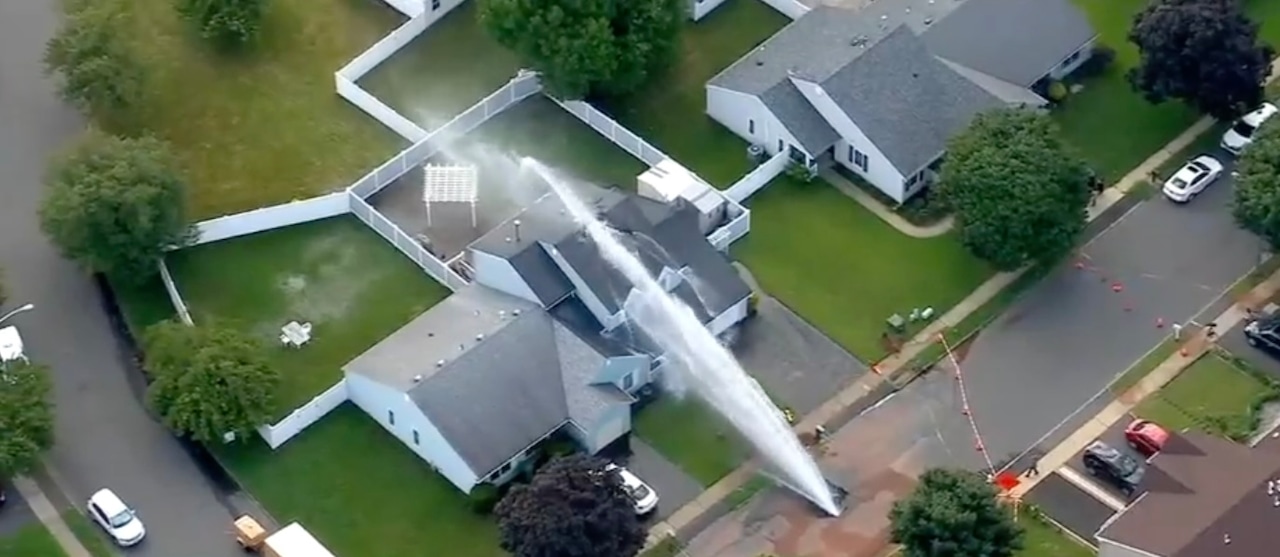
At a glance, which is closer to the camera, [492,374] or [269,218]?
[492,374]

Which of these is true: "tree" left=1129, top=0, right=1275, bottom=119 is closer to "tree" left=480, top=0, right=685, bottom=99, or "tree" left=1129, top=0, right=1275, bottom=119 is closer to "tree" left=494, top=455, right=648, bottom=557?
"tree" left=480, top=0, right=685, bottom=99

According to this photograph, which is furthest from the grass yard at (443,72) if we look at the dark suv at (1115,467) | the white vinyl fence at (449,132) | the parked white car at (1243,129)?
the dark suv at (1115,467)

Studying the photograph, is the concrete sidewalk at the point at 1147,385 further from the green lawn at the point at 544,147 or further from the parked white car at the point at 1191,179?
the green lawn at the point at 544,147

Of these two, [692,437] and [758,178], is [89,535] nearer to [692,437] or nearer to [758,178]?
[692,437]

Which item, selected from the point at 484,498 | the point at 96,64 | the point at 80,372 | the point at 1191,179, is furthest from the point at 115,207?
the point at 1191,179

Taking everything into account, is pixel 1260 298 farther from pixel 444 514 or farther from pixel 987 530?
pixel 444 514

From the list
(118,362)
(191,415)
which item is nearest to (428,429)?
(191,415)
